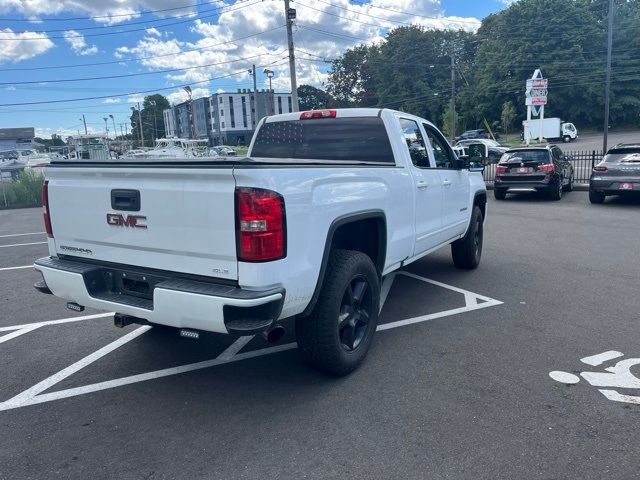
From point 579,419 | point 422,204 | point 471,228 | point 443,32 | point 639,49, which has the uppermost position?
Result: point 443,32

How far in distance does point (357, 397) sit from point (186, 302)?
4.63ft

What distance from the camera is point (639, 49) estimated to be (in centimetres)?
5606

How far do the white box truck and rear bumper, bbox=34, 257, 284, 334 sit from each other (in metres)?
45.1

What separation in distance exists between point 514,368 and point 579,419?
0.77 meters

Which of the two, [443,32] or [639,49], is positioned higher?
[443,32]

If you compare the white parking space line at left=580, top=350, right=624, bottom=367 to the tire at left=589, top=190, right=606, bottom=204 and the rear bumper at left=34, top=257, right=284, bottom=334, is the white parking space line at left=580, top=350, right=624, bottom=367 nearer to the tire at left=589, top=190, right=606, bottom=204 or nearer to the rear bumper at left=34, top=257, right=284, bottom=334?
the rear bumper at left=34, top=257, right=284, bottom=334

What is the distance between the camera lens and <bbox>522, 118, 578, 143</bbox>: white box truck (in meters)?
43.9

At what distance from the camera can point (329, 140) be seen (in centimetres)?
516

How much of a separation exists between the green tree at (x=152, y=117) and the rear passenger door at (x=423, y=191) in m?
116

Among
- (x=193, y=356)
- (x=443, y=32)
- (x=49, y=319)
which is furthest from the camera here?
(x=443, y=32)

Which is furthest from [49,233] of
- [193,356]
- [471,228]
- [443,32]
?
[443,32]

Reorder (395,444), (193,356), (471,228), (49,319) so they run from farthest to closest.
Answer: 1. (471,228)
2. (49,319)
3. (193,356)
4. (395,444)

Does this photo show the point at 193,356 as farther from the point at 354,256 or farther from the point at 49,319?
the point at 49,319

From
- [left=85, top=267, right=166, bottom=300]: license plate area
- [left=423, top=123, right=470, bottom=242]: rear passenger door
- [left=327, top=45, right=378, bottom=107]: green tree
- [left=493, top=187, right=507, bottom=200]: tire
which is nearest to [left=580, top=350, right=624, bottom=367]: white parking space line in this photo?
[left=423, top=123, right=470, bottom=242]: rear passenger door
